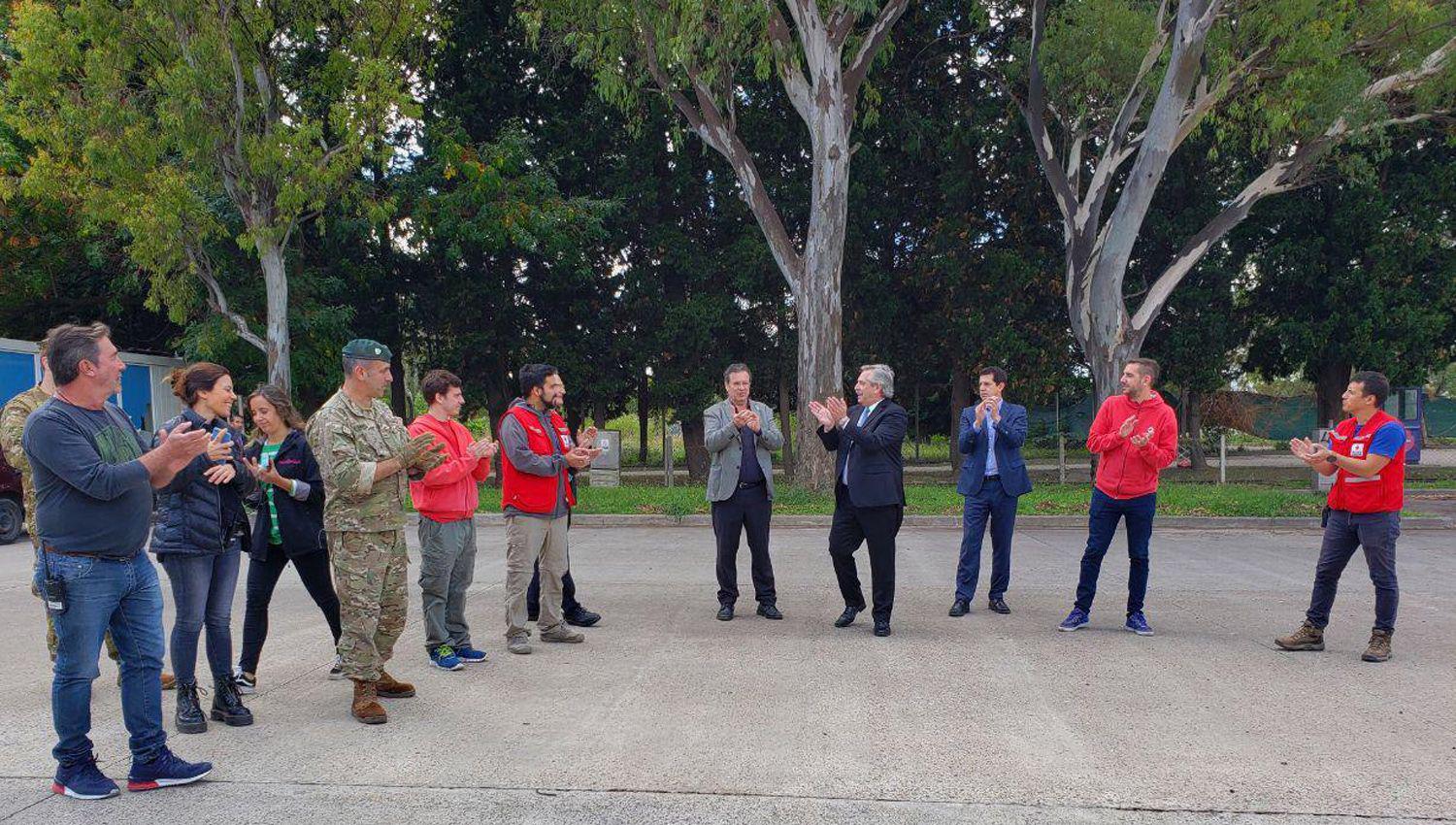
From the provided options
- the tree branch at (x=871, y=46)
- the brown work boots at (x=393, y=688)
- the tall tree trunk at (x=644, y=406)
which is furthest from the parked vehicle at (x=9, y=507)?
the tree branch at (x=871, y=46)

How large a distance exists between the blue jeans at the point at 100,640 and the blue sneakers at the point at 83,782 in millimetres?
36

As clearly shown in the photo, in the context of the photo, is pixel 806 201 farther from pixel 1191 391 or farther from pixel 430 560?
pixel 430 560

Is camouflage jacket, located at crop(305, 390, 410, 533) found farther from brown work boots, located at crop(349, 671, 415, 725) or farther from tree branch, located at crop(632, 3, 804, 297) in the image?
tree branch, located at crop(632, 3, 804, 297)

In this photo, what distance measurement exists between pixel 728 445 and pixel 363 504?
2981 millimetres

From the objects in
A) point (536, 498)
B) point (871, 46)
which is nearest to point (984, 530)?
point (536, 498)

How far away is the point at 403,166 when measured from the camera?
1933 centimetres

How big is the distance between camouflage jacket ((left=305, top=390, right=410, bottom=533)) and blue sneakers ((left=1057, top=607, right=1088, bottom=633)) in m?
4.68

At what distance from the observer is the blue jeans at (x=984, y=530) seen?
7461mm

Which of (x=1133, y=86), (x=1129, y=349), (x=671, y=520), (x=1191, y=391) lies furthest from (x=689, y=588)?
(x=1191, y=391)

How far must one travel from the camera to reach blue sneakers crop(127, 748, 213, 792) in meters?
4.00

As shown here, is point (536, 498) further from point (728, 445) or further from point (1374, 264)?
point (1374, 264)

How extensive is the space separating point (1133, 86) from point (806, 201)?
7.21 m

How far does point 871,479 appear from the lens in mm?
6809

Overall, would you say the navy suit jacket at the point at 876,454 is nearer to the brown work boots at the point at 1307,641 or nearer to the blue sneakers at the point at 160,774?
the brown work boots at the point at 1307,641
